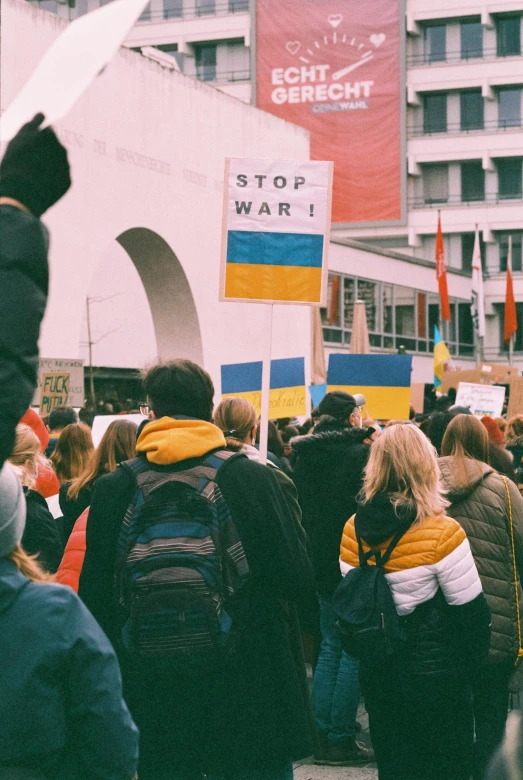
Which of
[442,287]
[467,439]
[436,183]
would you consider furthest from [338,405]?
[436,183]

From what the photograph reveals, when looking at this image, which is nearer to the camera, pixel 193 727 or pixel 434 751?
pixel 193 727

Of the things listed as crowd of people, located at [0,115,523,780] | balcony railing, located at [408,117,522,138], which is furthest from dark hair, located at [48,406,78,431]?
balcony railing, located at [408,117,522,138]

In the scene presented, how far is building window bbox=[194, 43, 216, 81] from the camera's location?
54750 mm

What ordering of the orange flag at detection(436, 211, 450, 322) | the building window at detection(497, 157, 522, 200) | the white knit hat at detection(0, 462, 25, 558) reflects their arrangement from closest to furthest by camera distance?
the white knit hat at detection(0, 462, 25, 558)
the orange flag at detection(436, 211, 450, 322)
the building window at detection(497, 157, 522, 200)

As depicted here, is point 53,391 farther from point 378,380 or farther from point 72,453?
point 72,453

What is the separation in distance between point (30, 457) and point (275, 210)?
9.39 feet

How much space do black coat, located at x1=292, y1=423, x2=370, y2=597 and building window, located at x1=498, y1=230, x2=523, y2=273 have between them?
48.0 m

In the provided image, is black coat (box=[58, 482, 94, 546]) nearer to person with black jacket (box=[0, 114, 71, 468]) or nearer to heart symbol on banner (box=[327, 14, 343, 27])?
person with black jacket (box=[0, 114, 71, 468])

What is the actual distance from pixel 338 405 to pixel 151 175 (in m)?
9.94

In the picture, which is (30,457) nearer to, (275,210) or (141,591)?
(141,591)

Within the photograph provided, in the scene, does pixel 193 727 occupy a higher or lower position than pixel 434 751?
higher

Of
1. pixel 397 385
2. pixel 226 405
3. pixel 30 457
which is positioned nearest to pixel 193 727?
pixel 30 457

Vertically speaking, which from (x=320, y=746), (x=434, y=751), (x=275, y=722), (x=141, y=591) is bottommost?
(x=320, y=746)

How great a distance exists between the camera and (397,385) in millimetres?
11539
